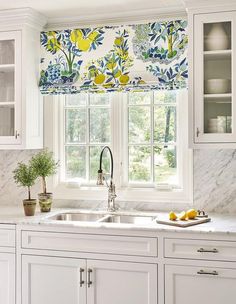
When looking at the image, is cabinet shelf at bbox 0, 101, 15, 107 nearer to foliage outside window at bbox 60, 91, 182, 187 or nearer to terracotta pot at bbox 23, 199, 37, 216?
foliage outside window at bbox 60, 91, 182, 187

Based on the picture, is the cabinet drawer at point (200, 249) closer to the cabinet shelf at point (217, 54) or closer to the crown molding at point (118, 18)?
the cabinet shelf at point (217, 54)

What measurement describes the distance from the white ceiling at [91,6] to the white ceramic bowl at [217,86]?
642 mm

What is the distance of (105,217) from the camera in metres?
3.44

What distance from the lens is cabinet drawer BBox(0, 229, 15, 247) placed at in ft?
10.6

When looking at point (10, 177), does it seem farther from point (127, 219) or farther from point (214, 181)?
point (214, 181)

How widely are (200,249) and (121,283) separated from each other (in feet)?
1.82

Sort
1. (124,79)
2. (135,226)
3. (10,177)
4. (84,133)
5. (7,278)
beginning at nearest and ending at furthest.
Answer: (135,226) → (7,278) → (124,79) → (84,133) → (10,177)

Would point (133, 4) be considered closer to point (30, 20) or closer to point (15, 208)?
point (30, 20)

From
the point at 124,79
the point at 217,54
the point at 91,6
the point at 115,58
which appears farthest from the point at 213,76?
the point at 91,6

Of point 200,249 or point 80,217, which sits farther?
point 80,217

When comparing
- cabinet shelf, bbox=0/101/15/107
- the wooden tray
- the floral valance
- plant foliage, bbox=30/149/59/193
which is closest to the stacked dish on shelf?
the floral valance

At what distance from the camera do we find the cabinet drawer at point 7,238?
3.22m

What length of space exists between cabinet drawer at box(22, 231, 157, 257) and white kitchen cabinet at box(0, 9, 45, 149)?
0.75 meters

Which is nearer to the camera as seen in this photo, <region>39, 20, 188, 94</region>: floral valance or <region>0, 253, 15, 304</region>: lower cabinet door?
<region>0, 253, 15, 304</region>: lower cabinet door
